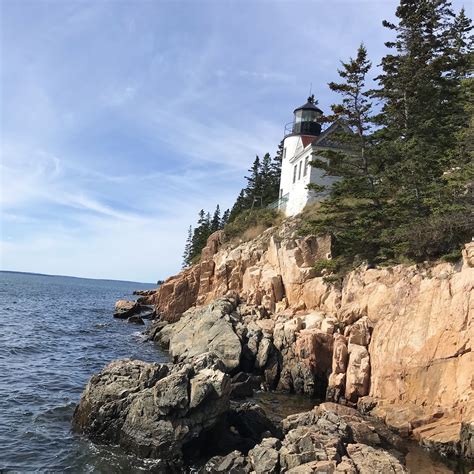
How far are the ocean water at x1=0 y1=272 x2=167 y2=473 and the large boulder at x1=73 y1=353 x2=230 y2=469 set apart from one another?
1.77ft

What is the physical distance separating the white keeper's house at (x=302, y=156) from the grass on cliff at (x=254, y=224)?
1.40 metres

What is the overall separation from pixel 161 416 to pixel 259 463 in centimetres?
366

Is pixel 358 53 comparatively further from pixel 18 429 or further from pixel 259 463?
pixel 18 429

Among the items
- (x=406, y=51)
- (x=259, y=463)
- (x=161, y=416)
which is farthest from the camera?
(x=406, y=51)

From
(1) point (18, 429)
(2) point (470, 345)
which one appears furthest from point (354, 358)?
(1) point (18, 429)

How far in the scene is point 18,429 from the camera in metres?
16.4

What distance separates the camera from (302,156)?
42281 mm

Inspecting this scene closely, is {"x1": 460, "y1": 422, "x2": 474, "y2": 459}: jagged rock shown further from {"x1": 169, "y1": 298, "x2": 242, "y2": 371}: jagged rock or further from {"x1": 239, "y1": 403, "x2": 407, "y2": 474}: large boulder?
{"x1": 169, "y1": 298, "x2": 242, "y2": 371}: jagged rock

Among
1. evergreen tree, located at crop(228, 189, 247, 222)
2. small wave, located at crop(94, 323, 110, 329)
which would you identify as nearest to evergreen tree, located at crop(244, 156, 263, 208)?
evergreen tree, located at crop(228, 189, 247, 222)

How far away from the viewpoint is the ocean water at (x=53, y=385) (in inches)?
562

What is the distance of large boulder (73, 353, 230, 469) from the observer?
47.7ft

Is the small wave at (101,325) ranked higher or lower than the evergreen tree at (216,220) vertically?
lower

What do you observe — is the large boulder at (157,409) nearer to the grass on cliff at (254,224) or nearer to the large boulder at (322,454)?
the large boulder at (322,454)

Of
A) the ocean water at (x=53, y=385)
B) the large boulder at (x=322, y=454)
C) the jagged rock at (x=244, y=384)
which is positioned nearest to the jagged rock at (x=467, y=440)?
the large boulder at (x=322, y=454)
